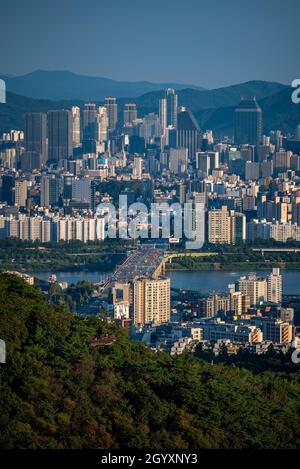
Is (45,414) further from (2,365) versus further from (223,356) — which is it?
(223,356)

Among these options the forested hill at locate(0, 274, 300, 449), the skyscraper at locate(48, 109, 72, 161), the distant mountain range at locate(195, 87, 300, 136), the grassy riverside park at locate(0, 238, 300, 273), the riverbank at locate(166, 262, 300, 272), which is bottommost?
the riverbank at locate(166, 262, 300, 272)

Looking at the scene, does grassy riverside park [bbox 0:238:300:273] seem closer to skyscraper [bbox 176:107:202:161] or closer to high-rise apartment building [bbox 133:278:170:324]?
high-rise apartment building [bbox 133:278:170:324]

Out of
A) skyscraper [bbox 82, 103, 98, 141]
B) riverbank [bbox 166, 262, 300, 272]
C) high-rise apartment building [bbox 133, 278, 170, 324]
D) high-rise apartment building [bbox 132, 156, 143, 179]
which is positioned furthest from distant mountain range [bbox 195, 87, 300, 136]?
high-rise apartment building [bbox 133, 278, 170, 324]

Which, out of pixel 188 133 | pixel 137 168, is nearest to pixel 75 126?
pixel 188 133

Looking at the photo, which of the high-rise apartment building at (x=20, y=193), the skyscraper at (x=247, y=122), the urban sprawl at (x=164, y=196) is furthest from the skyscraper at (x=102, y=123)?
the high-rise apartment building at (x=20, y=193)

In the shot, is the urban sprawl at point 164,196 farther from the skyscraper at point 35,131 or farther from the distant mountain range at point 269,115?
the distant mountain range at point 269,115

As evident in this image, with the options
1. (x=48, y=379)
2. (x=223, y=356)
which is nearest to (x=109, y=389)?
(x=48, y=379)
